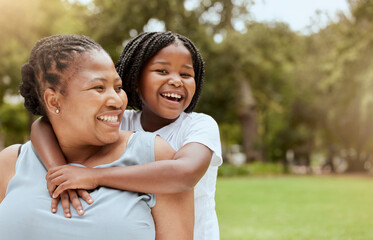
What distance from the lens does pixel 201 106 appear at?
30.6 meters

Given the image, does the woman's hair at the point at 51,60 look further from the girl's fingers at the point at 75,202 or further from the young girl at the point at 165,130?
the girl's fingers at the point at 75,202

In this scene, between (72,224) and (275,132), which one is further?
(275,132)

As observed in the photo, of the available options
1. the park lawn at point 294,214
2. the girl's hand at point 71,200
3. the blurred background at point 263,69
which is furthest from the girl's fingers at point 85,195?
the blurred background at point 263,69

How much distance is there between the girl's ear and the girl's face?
2.83 ft

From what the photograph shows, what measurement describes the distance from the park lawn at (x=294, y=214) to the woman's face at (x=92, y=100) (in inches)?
268

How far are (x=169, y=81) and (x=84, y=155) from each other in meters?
0.85

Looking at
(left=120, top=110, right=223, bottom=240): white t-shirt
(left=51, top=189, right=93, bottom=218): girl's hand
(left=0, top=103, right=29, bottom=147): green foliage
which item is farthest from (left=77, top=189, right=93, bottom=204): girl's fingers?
(left=0, top=103, right=29, bottom=147): green foliage

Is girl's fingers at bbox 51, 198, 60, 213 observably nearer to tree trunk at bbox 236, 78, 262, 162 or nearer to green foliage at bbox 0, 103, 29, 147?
tree trunk at bbox 236, 78, 262, 162

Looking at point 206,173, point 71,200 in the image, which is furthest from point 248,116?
point 71,200

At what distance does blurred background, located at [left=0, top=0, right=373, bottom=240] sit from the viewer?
20.8 metres

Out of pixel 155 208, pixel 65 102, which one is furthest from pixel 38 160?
pixel 155 208

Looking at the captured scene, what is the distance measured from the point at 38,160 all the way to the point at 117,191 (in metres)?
0.40

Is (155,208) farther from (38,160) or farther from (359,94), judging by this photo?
(359,94)

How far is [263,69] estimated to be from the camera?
27.9 m
